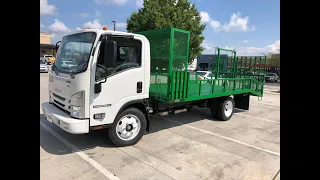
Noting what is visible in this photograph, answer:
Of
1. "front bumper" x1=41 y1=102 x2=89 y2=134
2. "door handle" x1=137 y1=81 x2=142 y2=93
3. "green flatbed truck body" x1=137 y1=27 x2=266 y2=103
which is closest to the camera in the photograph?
"front bumper" x1=41 y1=102 x2=89 y2=134

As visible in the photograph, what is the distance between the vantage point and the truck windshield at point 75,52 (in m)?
4.25

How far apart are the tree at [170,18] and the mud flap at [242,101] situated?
754cm

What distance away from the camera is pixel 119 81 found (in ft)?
14.8

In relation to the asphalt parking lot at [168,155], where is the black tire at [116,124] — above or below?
above

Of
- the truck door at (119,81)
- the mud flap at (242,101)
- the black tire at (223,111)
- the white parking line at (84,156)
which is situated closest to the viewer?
the white parking line at (84,156)

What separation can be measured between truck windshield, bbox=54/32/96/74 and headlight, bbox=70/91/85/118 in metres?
0.45

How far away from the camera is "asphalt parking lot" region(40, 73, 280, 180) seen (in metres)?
3.75

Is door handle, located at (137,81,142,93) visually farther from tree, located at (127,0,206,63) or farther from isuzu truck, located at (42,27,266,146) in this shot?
tree, located at (127,0,206,63)

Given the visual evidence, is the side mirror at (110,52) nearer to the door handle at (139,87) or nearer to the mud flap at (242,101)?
the door handle at (139,87)

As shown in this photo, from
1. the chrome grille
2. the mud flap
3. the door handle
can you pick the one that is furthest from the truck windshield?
the mud flap

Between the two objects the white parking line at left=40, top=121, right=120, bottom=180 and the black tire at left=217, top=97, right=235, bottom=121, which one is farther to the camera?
the black tire at left=217, top=97, right=235, bottom=121

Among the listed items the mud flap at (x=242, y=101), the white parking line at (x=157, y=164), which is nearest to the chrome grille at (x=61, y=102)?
the white parking line at (x=157, y=164)
